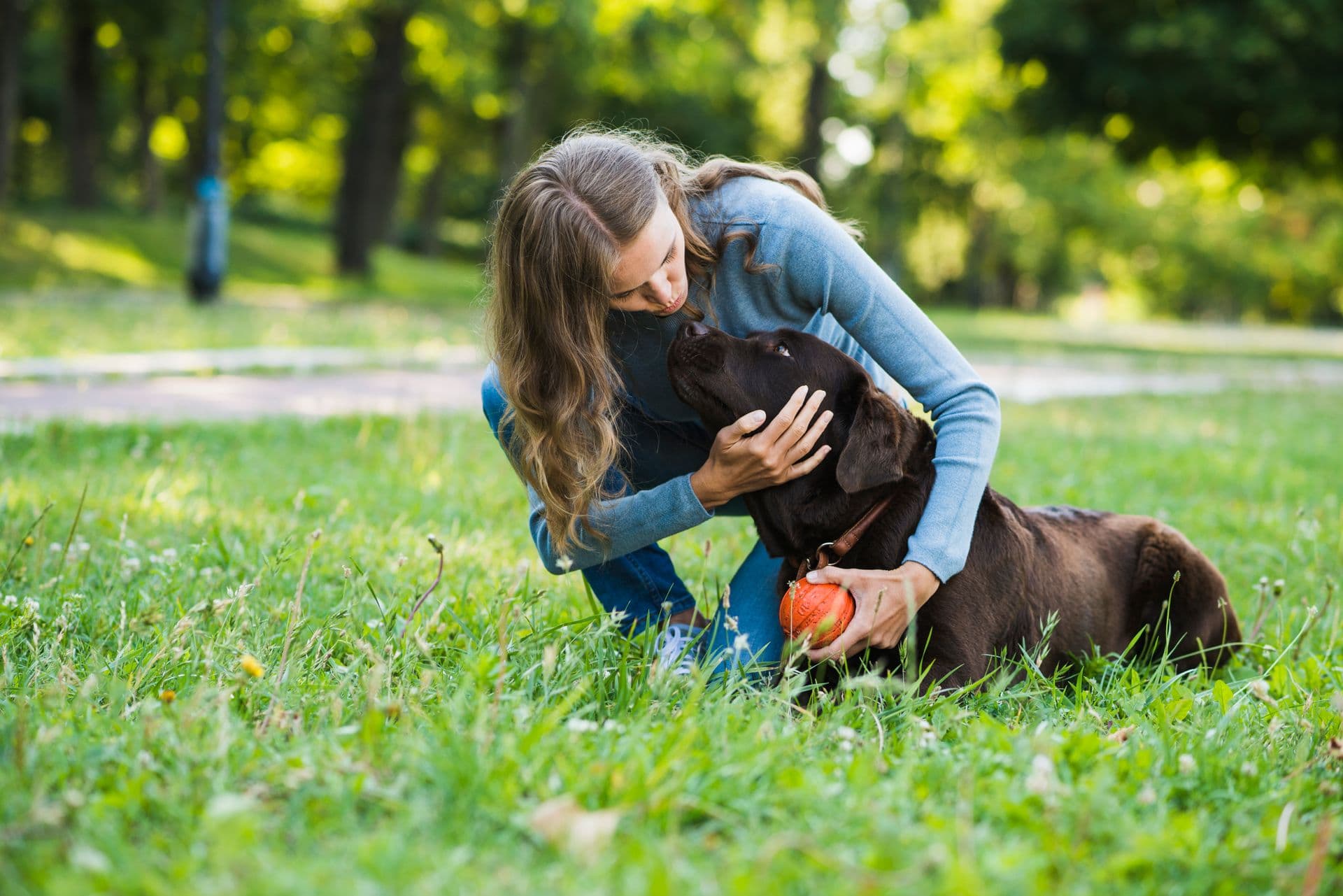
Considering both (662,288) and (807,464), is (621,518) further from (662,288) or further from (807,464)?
(662,288)

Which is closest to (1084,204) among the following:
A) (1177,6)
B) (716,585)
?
(1177,6)

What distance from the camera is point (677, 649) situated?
3.09m

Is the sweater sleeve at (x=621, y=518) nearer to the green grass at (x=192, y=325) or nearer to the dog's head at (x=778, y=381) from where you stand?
the dog's head at (x=778, y=381)

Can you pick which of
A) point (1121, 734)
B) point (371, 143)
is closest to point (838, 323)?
point (1121, 734)

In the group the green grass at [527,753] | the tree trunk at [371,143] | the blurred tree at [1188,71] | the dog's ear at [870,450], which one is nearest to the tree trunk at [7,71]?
the tree trunk at [371,143]

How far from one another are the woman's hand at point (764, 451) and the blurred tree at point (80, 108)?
2674cm

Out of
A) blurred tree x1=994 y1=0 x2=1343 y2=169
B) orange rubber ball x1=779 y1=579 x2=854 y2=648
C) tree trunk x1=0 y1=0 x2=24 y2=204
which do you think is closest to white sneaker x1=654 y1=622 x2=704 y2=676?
orange rubber ball x1=779 y1=579 x2=854 y2=648

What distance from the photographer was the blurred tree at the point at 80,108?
2536 cm

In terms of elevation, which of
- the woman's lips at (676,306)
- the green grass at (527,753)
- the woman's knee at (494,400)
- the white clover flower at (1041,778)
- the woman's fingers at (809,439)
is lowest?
the green grass at (527,753)

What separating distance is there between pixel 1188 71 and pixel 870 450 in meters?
17.7

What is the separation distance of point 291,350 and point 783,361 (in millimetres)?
8665

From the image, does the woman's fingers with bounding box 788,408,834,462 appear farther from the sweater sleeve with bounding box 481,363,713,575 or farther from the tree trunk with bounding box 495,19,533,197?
the tree trunk with bounding box 495,19,533,197

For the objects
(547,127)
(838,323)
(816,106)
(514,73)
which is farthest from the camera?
(547,127)

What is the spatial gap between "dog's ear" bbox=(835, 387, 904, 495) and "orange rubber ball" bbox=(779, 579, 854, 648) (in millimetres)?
271
